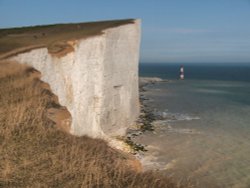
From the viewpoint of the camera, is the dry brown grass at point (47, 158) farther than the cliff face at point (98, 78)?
No

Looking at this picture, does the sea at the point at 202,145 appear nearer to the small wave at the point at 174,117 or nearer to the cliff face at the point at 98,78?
the small wave at the point at 174,117

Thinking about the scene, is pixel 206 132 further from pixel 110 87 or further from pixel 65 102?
pixel 65 102

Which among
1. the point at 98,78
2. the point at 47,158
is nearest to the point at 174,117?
the point at 98,78

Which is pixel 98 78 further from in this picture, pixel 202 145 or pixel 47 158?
pixel 47 158

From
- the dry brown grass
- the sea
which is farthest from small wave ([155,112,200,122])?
the dry brown grass

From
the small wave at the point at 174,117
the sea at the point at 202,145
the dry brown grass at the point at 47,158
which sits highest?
the dry brown grass at the point at 47,158

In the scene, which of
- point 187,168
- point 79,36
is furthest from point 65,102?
point 187,168

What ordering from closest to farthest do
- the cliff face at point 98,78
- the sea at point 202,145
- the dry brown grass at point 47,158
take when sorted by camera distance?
the dry brown grass at point 47,158 < the sea at point 202,145 < the cliff face at point 98,78

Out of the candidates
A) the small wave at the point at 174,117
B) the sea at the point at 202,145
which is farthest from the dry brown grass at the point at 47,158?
the small wave at the point at 174,117
